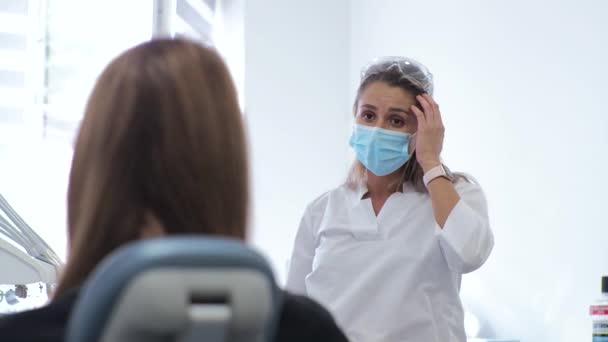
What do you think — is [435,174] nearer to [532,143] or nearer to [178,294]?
[532,143]

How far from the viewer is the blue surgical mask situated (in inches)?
84.0

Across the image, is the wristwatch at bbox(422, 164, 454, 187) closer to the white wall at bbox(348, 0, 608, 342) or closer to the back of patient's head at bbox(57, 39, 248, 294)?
the white wall at bbox(348, 0, 608, 342)

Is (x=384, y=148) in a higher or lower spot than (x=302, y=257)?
higher

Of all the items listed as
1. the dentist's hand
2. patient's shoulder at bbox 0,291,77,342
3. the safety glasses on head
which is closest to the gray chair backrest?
patient's shoulder at bbox 0,291,77,342

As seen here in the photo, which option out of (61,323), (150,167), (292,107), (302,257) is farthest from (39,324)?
(292,107)

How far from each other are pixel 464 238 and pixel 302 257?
16.6 inches

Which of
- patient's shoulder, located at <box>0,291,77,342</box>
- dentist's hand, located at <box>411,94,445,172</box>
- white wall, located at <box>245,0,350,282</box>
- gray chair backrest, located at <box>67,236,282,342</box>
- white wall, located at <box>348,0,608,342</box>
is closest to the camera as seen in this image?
gray chair backrest, located at <box>67,236,282,342</box>

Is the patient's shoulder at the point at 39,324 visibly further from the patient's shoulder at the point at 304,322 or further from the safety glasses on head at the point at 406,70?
the safety glasses on head at the point at 406,70

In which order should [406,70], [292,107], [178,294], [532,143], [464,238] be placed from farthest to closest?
1. [292,107]
2. [532,143]
3. [406,70]
4. [464,238]
5. [178,294]

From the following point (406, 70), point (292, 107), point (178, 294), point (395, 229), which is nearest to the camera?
point (178, 294)

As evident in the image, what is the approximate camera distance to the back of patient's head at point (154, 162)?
1063 mm

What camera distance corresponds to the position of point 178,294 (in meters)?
0.88

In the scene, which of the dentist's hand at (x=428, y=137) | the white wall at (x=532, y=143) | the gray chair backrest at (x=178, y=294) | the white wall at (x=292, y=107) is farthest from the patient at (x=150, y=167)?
the white wall at (x=292, y=107)

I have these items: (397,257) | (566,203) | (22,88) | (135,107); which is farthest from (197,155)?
(22,88)
